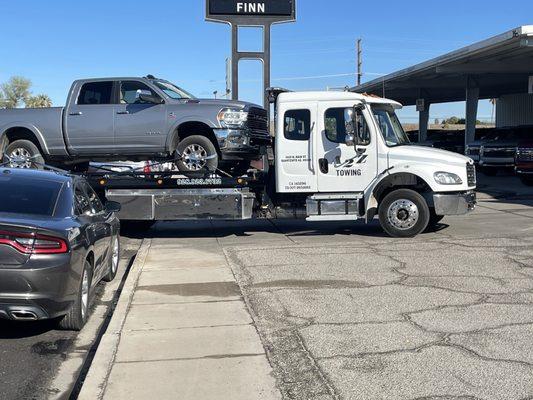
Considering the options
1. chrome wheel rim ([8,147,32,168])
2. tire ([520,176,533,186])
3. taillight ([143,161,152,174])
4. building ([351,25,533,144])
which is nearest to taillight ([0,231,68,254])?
chrome wheel rim ([8,147,32,168])

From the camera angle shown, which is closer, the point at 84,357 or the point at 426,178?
the point at 84,357

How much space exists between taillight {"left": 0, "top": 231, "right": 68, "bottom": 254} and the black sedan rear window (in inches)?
21.7

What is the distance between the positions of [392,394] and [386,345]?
99 centimetres

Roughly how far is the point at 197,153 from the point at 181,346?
594 centimetres

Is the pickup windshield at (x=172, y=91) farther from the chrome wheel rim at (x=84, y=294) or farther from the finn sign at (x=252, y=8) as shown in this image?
the finn sign at (x=252, y=8)

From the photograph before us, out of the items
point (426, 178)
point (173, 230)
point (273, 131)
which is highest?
point (273, 131)

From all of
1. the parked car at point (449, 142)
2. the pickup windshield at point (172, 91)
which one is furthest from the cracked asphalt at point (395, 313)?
the parked car at point (449, 142)

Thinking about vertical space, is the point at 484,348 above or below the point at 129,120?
below

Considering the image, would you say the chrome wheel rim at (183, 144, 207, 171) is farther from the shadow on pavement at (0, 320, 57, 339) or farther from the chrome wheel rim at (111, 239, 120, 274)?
the shadow on pavement at (0, 320, 57, 339)

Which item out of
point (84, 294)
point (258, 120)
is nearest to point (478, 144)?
point (258, 120)

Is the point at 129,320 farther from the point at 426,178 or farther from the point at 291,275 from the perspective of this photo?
the point at 426,178

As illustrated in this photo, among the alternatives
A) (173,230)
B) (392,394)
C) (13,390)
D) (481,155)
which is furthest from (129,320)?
(481,155)

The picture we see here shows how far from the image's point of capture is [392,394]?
13.3 feet

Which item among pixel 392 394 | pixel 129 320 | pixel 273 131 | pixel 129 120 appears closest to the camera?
pixel 392 394
